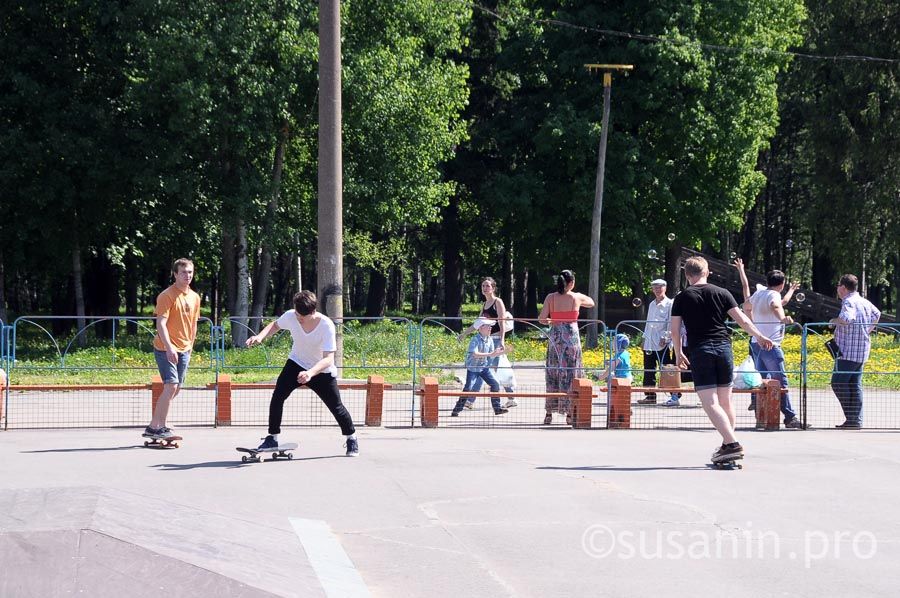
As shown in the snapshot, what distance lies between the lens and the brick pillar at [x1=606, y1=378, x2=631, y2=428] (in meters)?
13.8

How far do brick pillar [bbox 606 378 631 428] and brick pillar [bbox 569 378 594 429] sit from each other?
32cm

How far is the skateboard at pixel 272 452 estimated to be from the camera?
1047 cm

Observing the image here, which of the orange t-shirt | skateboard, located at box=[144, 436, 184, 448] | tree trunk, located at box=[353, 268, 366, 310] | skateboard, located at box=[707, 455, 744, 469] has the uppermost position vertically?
the orange t-shirt

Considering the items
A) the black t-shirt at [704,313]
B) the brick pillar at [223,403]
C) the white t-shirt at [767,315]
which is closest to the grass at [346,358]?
the white t-shirt at [767,315]

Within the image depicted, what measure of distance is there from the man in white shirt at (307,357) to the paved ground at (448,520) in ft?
2.01

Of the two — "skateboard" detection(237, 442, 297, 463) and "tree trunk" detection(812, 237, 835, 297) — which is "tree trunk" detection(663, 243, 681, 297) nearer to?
"tree trunk" detection(812, 237, 835, 297)

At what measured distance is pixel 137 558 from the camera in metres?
6.04

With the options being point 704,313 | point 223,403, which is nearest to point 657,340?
point 704,313

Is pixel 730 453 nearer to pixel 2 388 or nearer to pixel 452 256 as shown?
pixel 2 388

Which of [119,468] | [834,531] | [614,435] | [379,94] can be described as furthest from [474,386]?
[379,94]

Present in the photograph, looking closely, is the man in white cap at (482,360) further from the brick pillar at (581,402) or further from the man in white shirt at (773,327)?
the man in white shirt at (773,327)

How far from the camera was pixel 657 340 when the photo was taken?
1641 centimetres

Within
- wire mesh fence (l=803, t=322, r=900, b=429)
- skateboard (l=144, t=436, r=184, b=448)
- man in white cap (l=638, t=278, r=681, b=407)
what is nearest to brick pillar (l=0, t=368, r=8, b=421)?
skateboard (l=144, t=436, r=184, b=448)

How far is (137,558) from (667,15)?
108 feet
